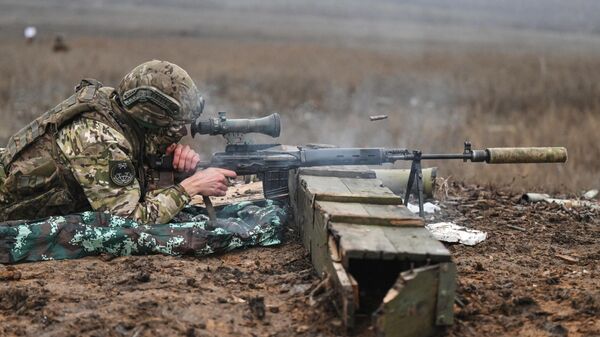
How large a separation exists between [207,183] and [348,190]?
3.53ft

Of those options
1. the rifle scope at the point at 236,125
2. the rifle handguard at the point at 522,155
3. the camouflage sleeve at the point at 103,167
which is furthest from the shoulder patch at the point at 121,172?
the rifle handguard at the point at 522,155

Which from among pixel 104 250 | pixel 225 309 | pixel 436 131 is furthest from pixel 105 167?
pixel 436 131

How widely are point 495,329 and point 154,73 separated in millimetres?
2986

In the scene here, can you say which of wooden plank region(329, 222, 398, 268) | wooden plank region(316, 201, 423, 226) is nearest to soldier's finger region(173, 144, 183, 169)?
wooden plank region(316, 201, 423, 226)

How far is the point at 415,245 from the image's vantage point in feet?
14.7

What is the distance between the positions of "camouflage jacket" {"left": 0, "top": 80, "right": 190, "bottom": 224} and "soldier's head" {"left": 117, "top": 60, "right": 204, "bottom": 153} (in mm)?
152

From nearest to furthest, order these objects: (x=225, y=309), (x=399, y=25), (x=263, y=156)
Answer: (x=225, y=309), (x=263, y=156), (x=399, y=25)

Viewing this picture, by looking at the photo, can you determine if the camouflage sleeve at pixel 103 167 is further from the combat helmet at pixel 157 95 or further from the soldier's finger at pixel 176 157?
the soldier's finger at pixel 176 157

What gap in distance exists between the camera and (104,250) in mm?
5754

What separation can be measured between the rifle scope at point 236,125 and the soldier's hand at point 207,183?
335mm

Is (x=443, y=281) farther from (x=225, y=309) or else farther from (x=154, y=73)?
(x=154, y=73)

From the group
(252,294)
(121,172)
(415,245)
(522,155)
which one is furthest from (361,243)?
(522,155)

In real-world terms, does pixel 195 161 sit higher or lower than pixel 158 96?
lower

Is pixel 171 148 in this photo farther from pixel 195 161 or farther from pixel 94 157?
pixel 94 157
